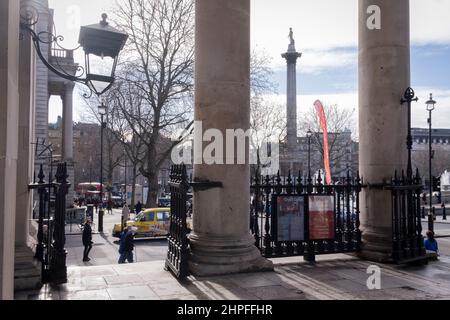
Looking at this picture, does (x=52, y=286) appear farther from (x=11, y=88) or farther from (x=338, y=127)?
(x=338, y=127)

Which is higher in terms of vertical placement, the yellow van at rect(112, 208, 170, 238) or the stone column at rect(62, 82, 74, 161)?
the stone column at rect(62, 82, 74, 161)

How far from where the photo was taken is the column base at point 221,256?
7484 mm

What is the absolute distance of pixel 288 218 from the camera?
8961 mm

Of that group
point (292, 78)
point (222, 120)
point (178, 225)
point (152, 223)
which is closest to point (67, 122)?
point (152, 223)

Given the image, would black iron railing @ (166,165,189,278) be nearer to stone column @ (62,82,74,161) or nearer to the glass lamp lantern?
the glass lamp lantern

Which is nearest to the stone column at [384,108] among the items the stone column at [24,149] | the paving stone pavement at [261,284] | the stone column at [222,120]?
the paving stone pavement at [261,284]

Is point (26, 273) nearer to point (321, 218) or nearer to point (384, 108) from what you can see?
point (321, 218)

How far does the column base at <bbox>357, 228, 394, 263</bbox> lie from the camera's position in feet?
29.9

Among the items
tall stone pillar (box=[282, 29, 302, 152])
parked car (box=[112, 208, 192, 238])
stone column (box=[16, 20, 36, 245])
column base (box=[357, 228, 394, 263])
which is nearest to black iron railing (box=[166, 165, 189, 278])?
stone column (box=[16, 20, 36, 245])

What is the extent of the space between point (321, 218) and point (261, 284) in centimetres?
275

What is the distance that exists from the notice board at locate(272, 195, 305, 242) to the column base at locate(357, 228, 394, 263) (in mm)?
1522

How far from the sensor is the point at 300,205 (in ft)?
29.9

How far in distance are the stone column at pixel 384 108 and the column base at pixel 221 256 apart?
3.06 metres

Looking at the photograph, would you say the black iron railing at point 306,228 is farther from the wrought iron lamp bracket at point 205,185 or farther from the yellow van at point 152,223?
the yellow van at point 152,223
